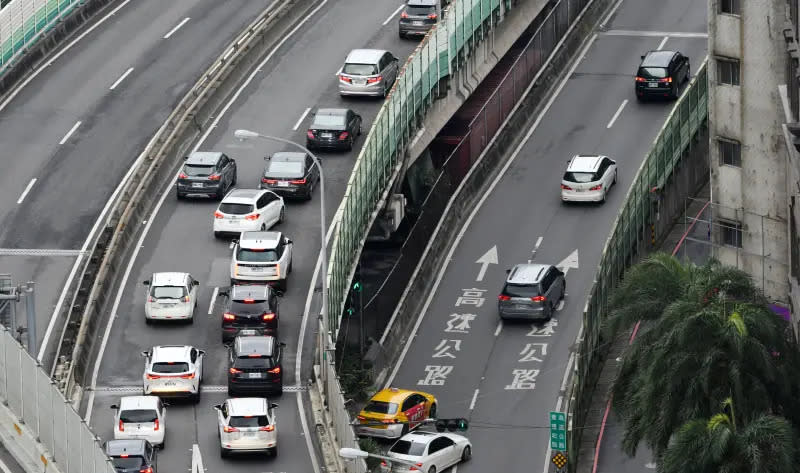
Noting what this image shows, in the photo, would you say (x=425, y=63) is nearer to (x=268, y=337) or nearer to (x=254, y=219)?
(x=254, y=219)

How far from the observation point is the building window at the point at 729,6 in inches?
2724

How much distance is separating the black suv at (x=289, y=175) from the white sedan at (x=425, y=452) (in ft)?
49.9

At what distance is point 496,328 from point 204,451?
18579 millimetres

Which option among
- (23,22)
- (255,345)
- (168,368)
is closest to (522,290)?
(255,345)

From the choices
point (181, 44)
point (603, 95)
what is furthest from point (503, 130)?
point (181, 44)

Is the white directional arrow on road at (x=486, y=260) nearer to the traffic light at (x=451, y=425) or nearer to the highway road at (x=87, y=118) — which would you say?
the traffic light at (x=451, y=425)

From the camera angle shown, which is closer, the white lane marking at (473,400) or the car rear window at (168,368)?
the car rear window at (168,368)

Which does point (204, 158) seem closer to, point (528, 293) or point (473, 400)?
point (528, 293)

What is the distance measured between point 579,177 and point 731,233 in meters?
15.2

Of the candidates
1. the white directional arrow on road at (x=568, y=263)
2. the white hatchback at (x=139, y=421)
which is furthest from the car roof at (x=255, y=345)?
the white directional arrow on road at (x=568, y=263)

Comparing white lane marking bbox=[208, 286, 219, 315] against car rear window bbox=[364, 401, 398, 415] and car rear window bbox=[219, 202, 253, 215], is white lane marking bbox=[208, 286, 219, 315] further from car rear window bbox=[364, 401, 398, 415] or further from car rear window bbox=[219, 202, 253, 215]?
car rear window bbox=[364, 401, 398, 415]

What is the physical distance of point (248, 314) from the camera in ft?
221

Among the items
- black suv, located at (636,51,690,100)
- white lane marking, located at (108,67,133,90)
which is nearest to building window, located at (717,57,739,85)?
black suv, located at (636,51,690,100)

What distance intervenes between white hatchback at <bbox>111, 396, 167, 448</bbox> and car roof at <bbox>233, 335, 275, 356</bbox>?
157 inches
